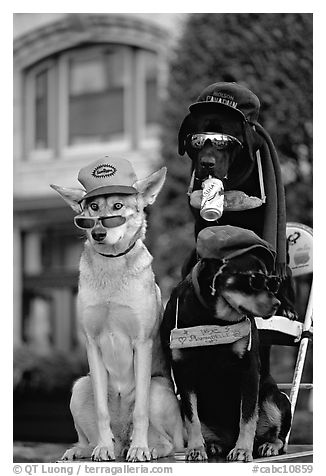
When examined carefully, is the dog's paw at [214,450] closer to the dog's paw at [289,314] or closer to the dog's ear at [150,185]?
the dog's paw at [289,314]

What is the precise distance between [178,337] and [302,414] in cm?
377

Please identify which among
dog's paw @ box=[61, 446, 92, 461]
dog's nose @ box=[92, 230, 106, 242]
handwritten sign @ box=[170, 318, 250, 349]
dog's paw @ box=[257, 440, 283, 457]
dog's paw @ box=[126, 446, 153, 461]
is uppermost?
dog's nose @ box=[92, 230, 106, 242]

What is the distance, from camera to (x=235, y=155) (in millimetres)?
3594

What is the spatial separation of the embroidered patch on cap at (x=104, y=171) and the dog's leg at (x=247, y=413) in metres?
0.97

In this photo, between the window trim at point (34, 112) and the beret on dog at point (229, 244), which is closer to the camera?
the beret on dog at point (229, 244)

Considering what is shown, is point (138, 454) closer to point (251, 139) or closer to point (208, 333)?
point (208, 333)

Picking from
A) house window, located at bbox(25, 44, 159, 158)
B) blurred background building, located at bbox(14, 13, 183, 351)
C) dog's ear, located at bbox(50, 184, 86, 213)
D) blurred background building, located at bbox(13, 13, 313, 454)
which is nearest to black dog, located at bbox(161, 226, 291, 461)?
dog's ear, located at bbox(50, 184, 86, 213)

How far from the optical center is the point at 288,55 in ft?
24.6

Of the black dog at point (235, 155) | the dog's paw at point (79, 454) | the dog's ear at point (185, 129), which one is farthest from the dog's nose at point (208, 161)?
the dog's paw at point (79, 454)

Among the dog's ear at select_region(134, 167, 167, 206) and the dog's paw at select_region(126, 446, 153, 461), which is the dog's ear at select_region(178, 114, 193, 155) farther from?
the dog's paw at select_region(126, 446, 153, 461)

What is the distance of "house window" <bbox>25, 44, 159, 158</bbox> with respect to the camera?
35.6 feet

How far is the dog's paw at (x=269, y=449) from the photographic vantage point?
357cm

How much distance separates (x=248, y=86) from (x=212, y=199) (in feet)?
14.0

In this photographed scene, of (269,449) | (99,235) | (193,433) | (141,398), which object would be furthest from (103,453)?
(99,235)
